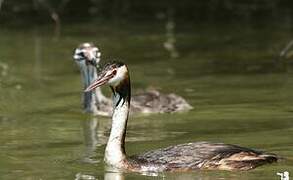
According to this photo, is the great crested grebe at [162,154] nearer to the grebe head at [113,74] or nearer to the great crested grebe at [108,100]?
the grebe head at [113,74]

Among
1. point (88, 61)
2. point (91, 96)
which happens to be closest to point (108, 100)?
point (91, 96)

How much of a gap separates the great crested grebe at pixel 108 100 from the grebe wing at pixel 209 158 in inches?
182

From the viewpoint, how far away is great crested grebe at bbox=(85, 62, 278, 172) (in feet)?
37.5

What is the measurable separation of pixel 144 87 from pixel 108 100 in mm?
1905

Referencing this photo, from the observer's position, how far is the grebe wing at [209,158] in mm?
11414

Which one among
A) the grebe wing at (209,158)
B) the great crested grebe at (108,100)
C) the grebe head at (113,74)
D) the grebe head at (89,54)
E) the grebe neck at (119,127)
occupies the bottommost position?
the grebe wing at (209,158)

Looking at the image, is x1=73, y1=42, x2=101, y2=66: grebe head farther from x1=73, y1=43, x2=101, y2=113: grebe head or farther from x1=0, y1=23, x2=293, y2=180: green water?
x1=0, y1=23, x2=293, y2=180: green water

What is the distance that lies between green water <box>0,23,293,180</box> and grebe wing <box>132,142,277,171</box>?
11 centimetres

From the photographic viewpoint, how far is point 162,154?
38.1ft

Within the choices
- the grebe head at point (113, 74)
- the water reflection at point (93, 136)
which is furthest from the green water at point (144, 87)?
the grebe head at point (113, 74)

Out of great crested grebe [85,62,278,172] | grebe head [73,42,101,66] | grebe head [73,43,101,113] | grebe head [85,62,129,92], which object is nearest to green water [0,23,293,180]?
great crested grebe [85,62,278,172]

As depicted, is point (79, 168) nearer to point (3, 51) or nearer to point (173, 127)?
point (173, 127)

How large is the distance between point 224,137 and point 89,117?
323cm

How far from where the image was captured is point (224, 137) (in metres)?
13.8
